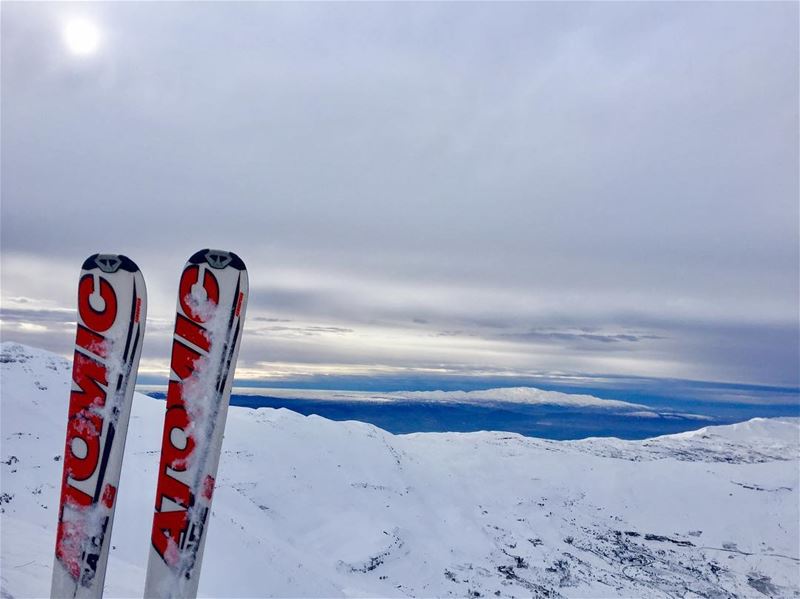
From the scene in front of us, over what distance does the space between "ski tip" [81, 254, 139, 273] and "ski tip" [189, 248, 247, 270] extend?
48.1 inches

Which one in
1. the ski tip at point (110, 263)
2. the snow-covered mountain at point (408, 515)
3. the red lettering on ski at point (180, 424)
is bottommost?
the snow-covered mountain at point (408, 515)

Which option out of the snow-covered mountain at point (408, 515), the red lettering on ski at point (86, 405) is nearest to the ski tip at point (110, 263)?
the red lettering on ski at point (86, 405)

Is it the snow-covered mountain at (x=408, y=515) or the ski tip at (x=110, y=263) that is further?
the snow-covered mountain at (x=408, y=515)

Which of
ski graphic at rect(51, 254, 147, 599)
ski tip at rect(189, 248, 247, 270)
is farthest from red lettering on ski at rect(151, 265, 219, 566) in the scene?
ski graphic at rect(51, 254, 147, 599)

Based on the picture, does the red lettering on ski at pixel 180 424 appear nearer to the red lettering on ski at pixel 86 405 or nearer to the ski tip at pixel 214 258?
the ski tip at pixel 214 258

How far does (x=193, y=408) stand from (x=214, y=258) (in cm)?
252

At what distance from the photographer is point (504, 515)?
35094 mm

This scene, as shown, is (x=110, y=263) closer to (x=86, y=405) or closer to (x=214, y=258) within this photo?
(x=214, y=258)

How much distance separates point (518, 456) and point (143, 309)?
43.4 metres

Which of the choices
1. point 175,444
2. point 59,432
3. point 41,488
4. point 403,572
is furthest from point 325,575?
point 175,444

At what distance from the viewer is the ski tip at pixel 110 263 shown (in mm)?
8773

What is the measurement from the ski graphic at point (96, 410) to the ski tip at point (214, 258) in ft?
4.13

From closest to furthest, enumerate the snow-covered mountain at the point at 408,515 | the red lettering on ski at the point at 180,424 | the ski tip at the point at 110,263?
→ the red lettering on ski at the point at 180,424 → the ski tip at the point at 110,263 → the snow-covered mountain at the point at 408,515

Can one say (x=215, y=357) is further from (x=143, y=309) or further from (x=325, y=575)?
(x=325, y=575)
